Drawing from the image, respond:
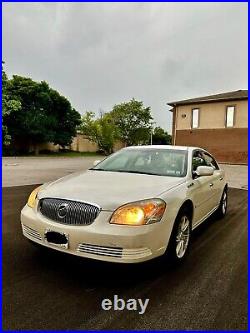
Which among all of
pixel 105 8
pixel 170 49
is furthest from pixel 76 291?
pixel 170 49

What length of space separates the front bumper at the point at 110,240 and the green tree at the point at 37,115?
94.3ft

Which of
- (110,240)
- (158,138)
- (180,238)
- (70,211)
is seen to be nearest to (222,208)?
Answer: (180,238)

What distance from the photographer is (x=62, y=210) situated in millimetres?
2791

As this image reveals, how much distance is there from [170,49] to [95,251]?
15.5m

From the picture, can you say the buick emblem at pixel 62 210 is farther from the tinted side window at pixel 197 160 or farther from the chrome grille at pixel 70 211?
the tinted side window at pixel 197 160

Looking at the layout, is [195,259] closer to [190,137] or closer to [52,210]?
[52,210]

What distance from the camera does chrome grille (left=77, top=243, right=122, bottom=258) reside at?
2.58 m

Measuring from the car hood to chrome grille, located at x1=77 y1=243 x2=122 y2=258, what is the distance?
1.20 ft

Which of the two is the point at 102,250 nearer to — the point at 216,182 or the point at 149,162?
the point at 149,162

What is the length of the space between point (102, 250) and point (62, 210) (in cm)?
58

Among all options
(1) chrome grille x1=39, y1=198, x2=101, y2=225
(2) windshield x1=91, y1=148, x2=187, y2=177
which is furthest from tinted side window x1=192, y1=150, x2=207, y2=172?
(1) chrome grille x1=39, y1=198, x2=101, y2=225

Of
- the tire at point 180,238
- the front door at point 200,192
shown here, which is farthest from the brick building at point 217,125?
the tire at point 180,238

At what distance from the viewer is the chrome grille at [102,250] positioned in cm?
258

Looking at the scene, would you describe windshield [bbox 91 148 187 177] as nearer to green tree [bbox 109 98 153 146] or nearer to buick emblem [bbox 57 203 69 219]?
buick emblem [bbox 57 203 69 219]
